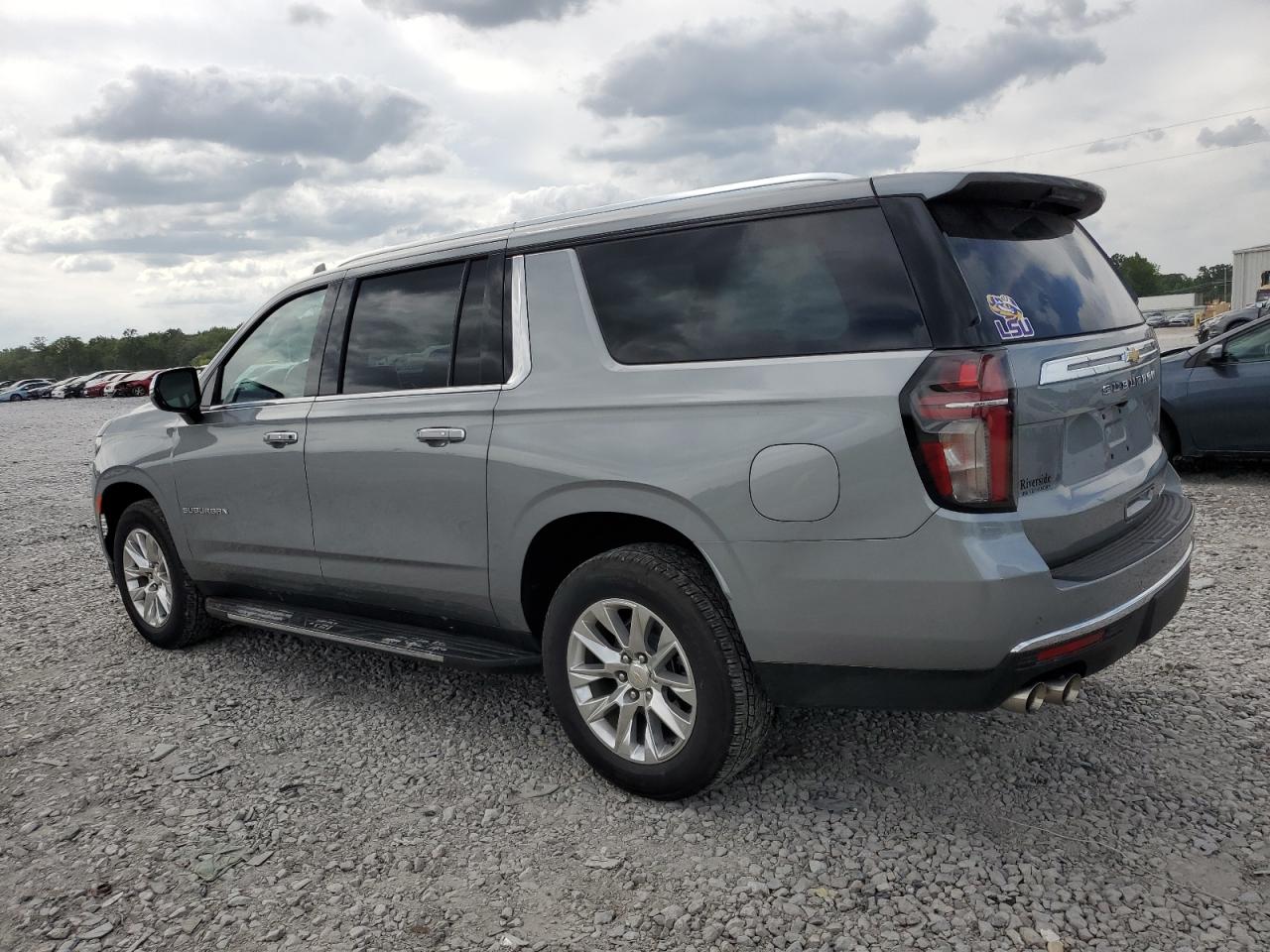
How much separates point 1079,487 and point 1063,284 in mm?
642

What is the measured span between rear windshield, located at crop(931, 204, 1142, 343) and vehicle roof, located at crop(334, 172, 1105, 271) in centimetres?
6

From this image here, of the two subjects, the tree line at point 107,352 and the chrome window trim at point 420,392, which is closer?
the chrome window trim at point 420,392

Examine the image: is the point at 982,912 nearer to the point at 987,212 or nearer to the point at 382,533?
the point at 987,212

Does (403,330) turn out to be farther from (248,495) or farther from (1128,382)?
(1128,382)

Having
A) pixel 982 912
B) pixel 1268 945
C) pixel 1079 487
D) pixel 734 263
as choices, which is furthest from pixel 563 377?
pixel 1268 945

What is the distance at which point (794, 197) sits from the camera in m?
2.92

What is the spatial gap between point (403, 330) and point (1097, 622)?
2.70m

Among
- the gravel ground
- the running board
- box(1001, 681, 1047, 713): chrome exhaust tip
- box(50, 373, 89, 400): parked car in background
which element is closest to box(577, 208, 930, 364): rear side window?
box(1001, 681, 1047, 713): chrome exhaust tip

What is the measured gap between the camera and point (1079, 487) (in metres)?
2.83

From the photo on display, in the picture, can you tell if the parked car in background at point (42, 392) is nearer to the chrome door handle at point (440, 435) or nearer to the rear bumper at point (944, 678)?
the chrome door handle at point (440, 435)

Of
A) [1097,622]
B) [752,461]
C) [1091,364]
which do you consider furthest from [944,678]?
[1091,364]

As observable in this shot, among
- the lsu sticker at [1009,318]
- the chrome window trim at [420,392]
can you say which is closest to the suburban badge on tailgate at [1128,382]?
the lsu sticker at [1009,318]

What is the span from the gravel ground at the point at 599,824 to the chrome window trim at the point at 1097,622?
673 millimetres

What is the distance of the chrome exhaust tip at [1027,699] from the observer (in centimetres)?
271
